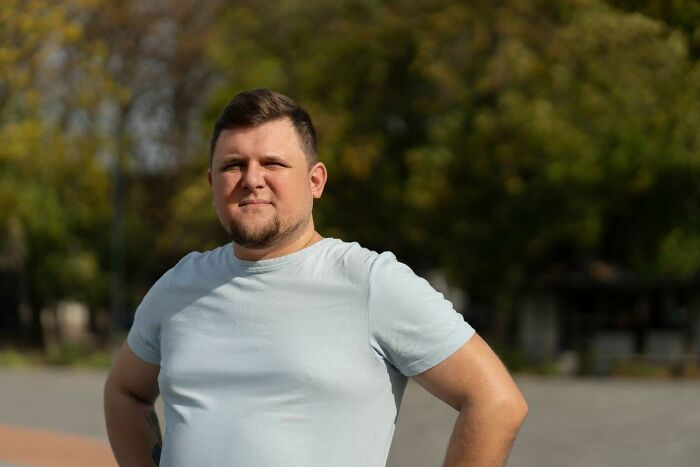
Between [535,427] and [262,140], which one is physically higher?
[262,140]

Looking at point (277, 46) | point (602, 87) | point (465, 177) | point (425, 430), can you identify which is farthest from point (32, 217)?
point (425, 430)

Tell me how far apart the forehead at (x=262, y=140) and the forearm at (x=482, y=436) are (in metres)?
0.58

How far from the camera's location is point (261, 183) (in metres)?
2.35

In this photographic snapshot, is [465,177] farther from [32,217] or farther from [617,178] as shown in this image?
[32,217]

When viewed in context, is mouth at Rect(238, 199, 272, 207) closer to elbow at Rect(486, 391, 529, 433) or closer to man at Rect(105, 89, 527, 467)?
man at Rect(105, 89, 527, 467)

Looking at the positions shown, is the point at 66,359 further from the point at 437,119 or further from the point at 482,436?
the point at 482,436

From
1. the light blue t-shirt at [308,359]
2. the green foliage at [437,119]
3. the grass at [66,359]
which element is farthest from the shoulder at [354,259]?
the grass at [66,359]

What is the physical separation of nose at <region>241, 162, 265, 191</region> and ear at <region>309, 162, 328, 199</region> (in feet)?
0.44

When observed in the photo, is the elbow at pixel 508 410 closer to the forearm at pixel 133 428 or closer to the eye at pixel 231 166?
the eye at pixel 231 166

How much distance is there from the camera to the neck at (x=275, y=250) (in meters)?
2.39

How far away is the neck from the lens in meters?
2.39

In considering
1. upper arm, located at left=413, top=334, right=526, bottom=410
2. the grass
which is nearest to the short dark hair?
upper arm, located at left=413, top=334, right=526, bottom=410

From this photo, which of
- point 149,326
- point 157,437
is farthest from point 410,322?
point 157,437

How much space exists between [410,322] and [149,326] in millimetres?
559
